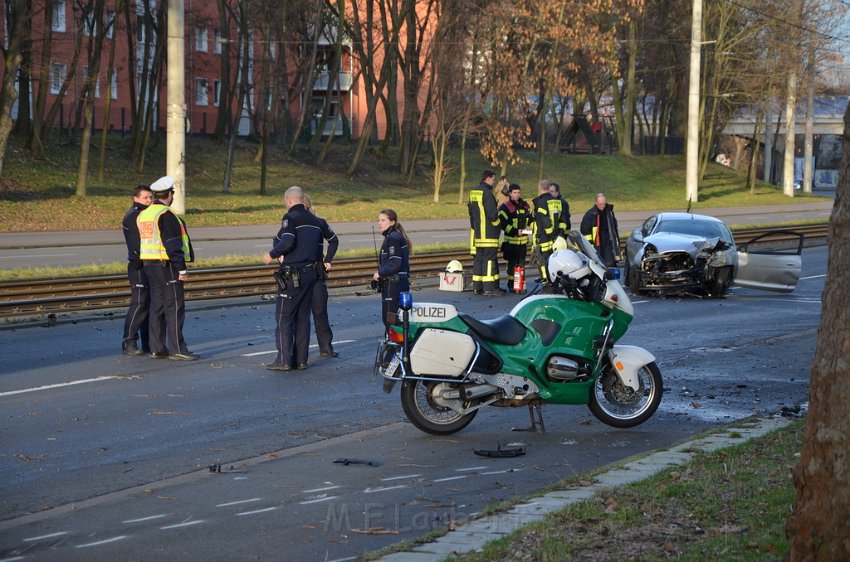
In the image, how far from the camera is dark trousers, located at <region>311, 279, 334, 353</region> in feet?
46.5

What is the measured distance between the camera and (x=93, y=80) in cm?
3972

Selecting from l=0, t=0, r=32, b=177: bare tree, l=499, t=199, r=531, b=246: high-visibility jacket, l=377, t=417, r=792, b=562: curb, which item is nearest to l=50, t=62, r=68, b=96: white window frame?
l=0, t=0, r=32, b=177: bare tree

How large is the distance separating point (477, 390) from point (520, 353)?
1.52 ft

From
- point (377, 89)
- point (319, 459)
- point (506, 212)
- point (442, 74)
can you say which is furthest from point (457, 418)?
point (377, 89)

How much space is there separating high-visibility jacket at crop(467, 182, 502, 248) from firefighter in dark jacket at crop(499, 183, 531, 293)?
2.27 feet

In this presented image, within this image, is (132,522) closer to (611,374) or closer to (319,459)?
(319,459)

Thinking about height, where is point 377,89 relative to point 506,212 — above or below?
above

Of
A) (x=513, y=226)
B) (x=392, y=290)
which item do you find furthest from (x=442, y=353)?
(x=513, y=226)

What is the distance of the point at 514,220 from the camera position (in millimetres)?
22016

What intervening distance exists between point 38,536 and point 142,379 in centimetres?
567

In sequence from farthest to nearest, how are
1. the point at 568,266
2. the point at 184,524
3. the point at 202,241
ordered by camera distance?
the point at 202,241 → the point at 568,266 → the point at 184,524

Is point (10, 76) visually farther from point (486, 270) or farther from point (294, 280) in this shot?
point (294, 280)

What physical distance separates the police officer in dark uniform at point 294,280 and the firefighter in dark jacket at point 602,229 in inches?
410

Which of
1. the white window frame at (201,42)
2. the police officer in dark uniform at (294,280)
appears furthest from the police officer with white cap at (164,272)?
the white window frame at (201,42)
